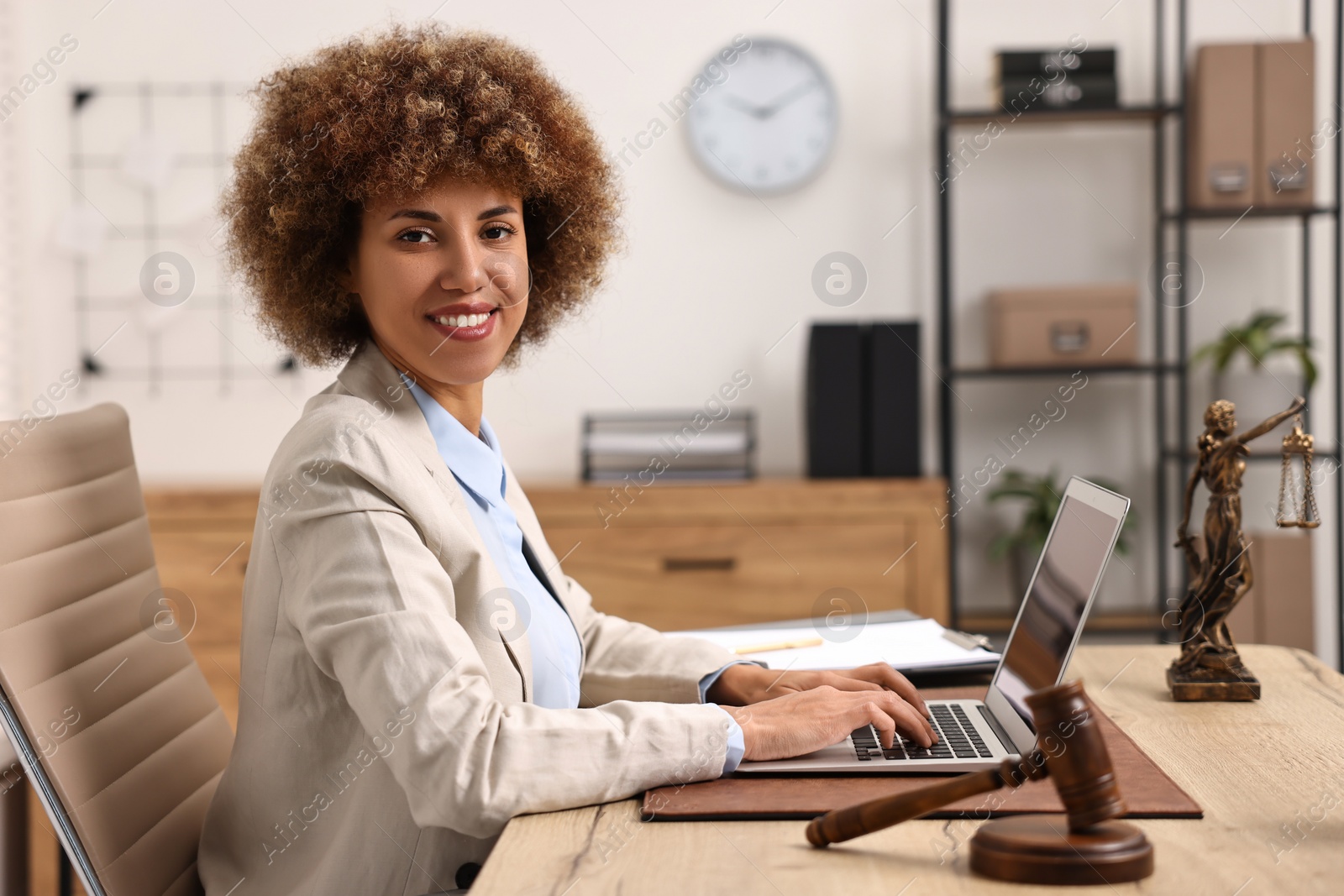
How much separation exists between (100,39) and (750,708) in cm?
283

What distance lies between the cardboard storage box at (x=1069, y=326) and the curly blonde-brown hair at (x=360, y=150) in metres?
1.67

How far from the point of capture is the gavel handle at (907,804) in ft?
2.49

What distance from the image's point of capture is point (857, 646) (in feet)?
4.47

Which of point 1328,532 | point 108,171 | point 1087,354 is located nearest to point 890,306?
point 1087,354

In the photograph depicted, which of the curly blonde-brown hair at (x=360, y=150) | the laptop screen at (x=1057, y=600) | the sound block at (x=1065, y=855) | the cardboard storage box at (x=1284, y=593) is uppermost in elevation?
the curly blonde-brown hair at (x=360, y=150)

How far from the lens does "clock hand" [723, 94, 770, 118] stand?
9.78 ft

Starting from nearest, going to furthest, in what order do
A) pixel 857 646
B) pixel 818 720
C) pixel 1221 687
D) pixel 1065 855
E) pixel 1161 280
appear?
pixel 1065 855, pixel 818 720, pixel 1221 687, pixel 857 646, pixel 1161 280

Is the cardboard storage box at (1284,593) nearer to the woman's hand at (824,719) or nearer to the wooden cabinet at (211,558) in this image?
the woman's hand at (824,719)

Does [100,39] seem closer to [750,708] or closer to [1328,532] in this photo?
[750,708]

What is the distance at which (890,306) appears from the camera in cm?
304

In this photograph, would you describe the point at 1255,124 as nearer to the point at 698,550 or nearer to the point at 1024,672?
the point at 698,550

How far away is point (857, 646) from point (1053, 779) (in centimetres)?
62

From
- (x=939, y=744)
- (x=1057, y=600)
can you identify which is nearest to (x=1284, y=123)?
(x=1057, y=600)

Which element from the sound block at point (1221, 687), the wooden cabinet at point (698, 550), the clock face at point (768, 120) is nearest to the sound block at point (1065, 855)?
the sound block at point (1221, 687)
